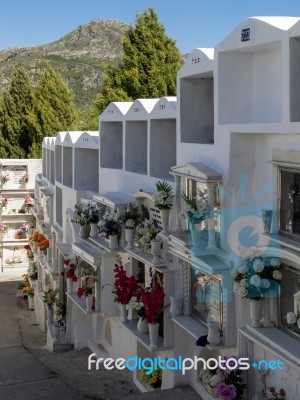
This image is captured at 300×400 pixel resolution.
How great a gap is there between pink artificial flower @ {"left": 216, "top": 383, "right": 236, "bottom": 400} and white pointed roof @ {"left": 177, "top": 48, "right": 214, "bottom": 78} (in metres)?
5.54

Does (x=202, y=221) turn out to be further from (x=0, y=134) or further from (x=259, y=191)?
(x=0, y=134)

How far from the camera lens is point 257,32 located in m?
9.90

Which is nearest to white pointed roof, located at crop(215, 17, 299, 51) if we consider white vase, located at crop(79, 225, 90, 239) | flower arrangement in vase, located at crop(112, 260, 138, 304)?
flower arrangement in vase, located at crop(112, 260, 138, 304)

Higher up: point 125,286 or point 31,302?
point 125,286

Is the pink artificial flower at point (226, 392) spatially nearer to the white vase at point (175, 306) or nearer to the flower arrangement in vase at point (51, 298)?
the white vase at point (175, 306)

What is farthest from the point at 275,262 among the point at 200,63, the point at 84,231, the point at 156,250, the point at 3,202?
the point at 3,202

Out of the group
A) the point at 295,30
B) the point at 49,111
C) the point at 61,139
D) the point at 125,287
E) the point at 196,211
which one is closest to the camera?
the point at 295,30

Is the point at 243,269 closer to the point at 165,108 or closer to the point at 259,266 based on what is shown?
the point at 259,266

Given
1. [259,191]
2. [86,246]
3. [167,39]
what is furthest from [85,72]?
[259,191]

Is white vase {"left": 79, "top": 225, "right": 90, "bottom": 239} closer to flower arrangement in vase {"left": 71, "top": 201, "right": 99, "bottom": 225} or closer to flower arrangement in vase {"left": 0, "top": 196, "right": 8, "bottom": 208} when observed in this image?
flower arrangement in vase {"left": 71, "top": 201, "right": 99, "bottom": 225}

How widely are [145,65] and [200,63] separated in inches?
864

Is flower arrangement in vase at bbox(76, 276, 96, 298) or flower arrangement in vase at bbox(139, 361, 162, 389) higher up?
flower arrangement in vase at bbox(76, 276, 96, 298)

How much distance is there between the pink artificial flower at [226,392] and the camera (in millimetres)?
10086

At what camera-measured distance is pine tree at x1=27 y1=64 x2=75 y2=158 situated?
4453cm
